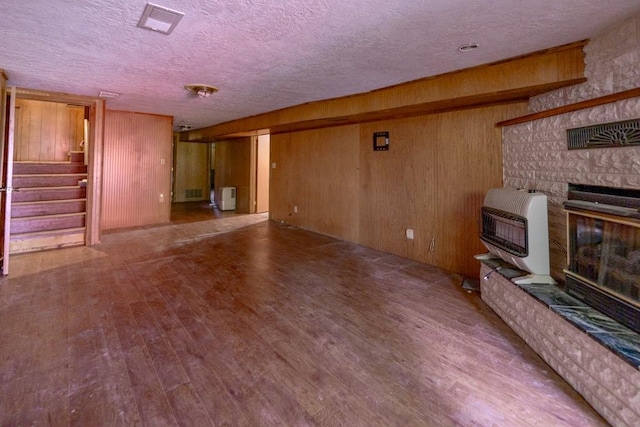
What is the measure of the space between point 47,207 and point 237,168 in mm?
4542

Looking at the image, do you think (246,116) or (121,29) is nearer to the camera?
(121,29)

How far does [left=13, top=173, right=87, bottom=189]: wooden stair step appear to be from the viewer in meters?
4.84

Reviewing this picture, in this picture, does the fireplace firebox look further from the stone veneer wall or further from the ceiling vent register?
the ceiling vent register

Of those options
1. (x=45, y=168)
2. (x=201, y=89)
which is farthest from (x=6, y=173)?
(x=201, y=89)

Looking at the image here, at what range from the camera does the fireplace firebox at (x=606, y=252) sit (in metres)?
1.71

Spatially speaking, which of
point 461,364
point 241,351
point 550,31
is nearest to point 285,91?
point 550,31

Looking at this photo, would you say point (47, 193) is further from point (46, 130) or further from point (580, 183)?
point (580, 183)

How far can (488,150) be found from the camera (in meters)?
3.49

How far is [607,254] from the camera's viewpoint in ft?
6.23

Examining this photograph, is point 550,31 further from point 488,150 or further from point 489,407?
point 489,407

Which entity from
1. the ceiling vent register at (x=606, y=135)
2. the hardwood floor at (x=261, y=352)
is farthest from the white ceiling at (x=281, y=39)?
the hardwood floor at (x=261, y=352)

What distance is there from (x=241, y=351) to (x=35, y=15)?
268 cm

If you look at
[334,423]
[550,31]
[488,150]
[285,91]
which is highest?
[285,91]

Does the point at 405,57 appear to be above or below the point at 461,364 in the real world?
above
